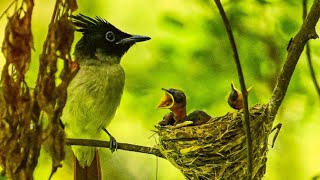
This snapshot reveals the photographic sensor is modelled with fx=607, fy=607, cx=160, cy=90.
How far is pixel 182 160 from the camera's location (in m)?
1.14

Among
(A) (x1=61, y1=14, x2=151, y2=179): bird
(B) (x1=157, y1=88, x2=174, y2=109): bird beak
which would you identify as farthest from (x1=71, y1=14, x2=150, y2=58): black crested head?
(B) (x1=157, y1=88, x2=174, y2=109): bird beak

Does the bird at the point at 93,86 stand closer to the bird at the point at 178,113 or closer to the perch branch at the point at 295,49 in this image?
the bird at the point at 178,113

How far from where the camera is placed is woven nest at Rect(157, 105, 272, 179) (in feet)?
3.65

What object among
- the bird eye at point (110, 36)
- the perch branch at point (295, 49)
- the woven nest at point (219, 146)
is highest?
the bird eye at point (110, 36)

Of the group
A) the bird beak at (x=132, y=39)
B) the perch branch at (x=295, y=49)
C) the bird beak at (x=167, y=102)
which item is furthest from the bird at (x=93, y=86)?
the perch branch at (x=295, y=49)

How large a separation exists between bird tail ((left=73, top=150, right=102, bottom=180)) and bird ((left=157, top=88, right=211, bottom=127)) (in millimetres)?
200

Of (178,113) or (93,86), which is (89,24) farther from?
(178,113)

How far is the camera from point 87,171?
52.4 inches

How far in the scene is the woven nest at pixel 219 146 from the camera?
1.11 meters

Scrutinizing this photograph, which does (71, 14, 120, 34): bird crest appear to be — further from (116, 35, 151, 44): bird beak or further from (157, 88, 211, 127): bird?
(157, 88, 211, 127): bird

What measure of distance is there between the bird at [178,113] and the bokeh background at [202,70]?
0.17 metres

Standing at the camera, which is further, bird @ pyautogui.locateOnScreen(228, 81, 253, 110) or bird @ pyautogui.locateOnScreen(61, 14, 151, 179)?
bird @ pyautogui.locateOnScreen(61, 14, 151, 179)

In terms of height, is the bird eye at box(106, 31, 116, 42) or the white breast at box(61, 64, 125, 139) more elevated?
the bird eye at box(106, 31, 116, 42)

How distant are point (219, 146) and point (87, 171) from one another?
353 mm
